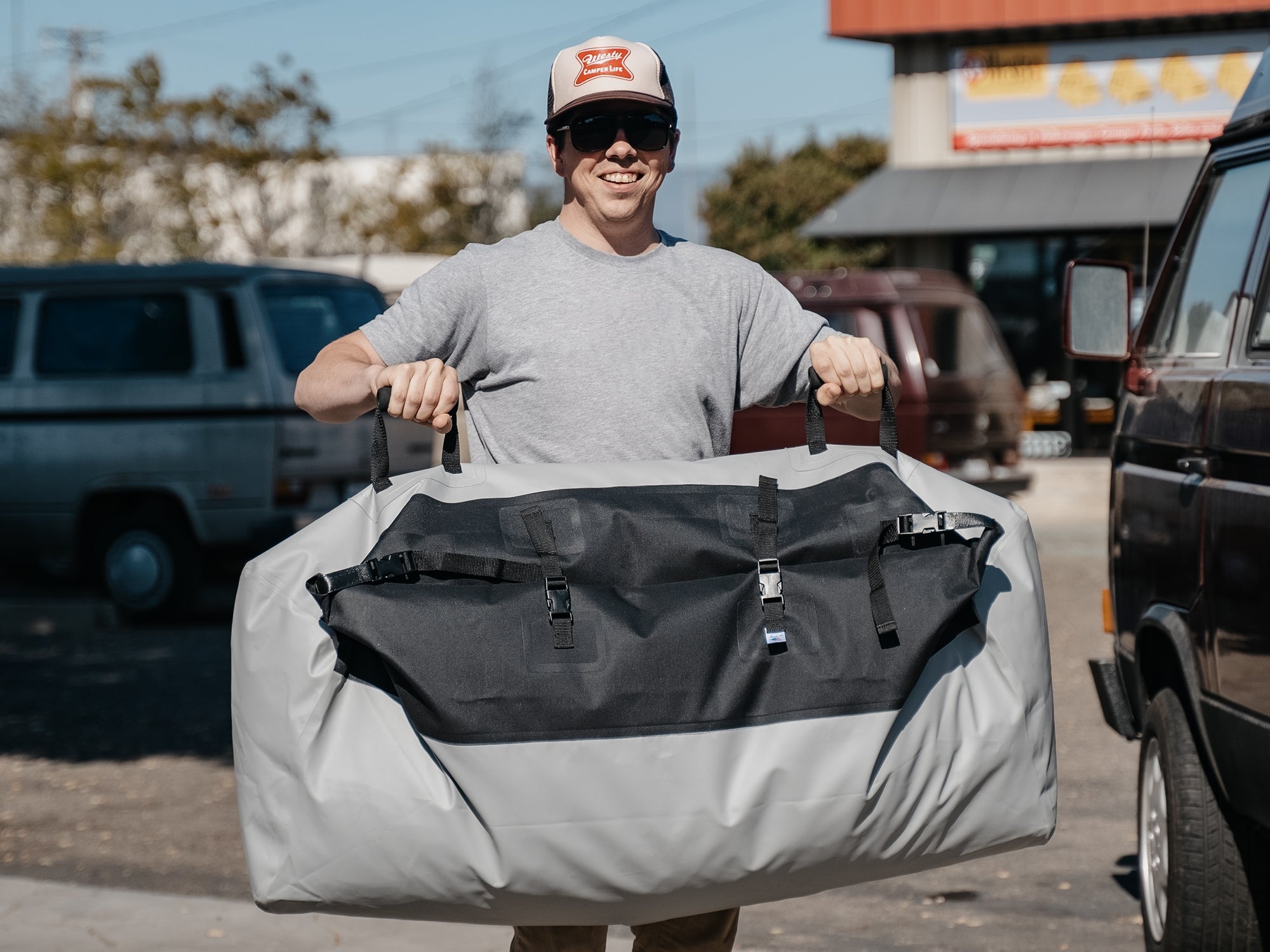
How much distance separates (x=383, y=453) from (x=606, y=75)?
2.47 feet

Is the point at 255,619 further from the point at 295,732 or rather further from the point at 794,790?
the point at 794,790

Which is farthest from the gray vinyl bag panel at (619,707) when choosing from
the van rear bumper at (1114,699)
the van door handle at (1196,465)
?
the van rear bumper at (1114,699)

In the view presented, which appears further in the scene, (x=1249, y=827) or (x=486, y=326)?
(x=1249, y=827)

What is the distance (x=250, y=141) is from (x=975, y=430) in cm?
2034

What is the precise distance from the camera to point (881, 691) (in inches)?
90.3

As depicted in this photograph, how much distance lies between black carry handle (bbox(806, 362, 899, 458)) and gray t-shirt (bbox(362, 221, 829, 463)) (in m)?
0.14

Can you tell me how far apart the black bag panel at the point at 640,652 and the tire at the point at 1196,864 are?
6.06 feet

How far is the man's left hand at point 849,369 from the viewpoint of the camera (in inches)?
105

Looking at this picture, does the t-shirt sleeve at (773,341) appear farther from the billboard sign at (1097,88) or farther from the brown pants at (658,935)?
the billboard sign at (1097,88)

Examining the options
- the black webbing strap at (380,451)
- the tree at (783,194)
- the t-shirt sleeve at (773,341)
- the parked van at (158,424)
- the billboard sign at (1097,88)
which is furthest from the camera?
the tree at (783,194)

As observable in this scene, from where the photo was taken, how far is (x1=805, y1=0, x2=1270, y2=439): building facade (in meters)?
20.0

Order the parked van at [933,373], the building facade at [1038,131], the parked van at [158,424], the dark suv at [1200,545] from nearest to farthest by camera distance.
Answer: the dark suv at [1200,545]
the parked van at [158,424]
the parked van at [933,373]
the building facade at [1038,131]

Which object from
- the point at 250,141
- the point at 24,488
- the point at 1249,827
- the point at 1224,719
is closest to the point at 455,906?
the point at 1224,719

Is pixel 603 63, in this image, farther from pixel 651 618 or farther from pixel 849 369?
pixel 651 618
